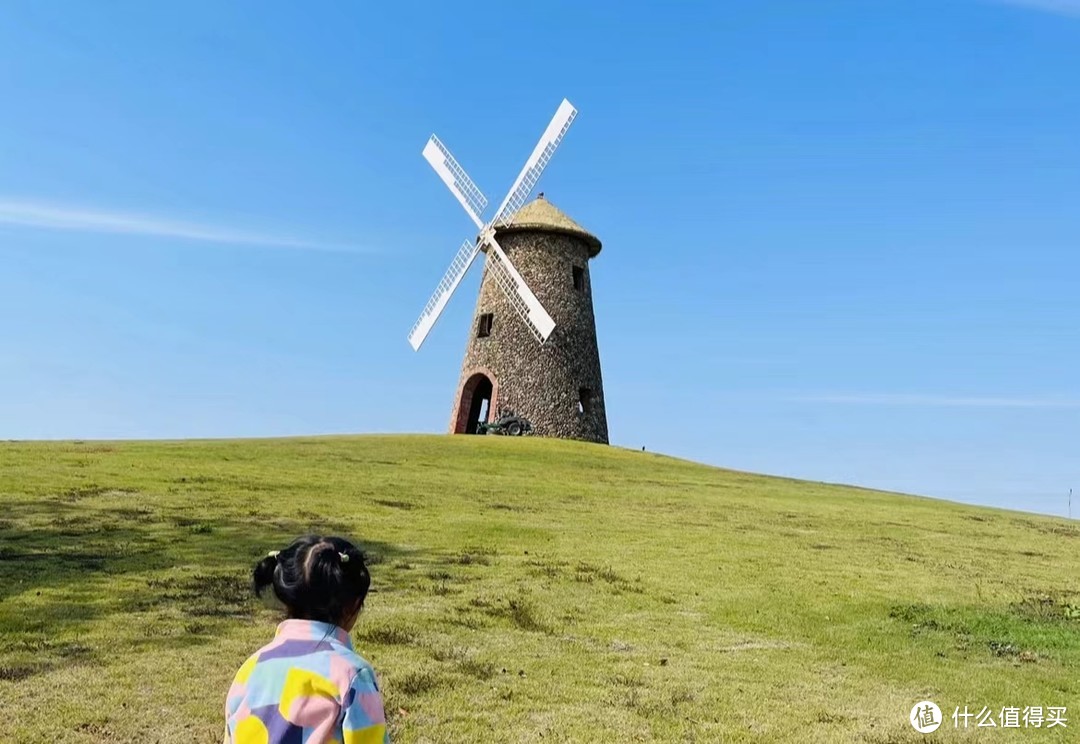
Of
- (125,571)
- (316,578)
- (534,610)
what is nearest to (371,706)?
(316,578)

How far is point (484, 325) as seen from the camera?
41.2m

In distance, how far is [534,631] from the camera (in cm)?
992

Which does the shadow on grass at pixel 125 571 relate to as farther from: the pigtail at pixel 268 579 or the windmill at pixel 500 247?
the windmill at pixel 500 247

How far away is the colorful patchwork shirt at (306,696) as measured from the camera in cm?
320

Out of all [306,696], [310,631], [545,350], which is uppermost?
[545,350]

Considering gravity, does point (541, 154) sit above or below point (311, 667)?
above

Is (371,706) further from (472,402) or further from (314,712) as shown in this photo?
(472,402)

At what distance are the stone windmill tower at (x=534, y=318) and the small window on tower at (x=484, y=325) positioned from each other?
4cm

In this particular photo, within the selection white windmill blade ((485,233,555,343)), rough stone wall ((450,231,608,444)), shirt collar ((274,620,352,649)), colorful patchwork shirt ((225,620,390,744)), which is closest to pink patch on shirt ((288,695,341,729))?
colorful patchwork shirt ((225,620,390,744))

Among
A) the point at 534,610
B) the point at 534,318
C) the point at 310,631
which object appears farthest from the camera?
the point at 534,318

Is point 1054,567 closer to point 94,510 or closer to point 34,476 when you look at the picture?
point 94,510

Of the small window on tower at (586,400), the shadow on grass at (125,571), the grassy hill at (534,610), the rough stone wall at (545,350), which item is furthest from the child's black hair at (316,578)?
the small window on tower at (586,400)

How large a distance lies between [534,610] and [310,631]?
762 centimetres

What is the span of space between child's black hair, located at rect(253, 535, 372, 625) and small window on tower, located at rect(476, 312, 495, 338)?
123 feet
